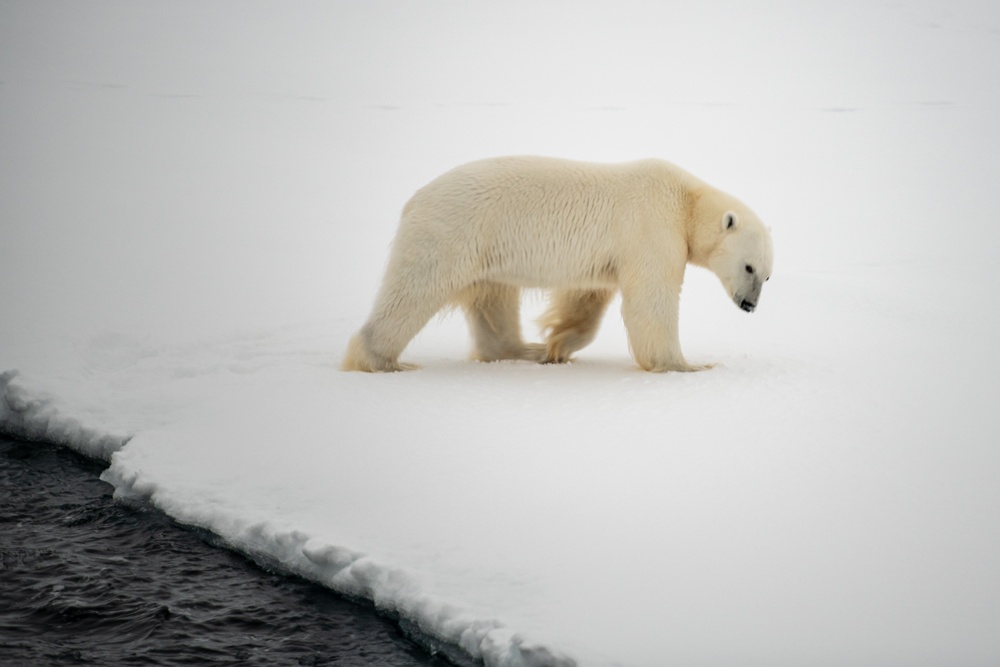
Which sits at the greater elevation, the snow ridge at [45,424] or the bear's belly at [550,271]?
the bear's belly at [550,271]

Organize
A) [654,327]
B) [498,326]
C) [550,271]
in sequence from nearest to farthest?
1. [654,327]
2. [550,271]
3. [498,326]

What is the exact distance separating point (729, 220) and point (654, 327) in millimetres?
823

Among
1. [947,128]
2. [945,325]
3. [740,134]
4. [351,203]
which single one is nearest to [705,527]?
[945,325]

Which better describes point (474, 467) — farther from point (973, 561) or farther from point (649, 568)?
point (973, 561)

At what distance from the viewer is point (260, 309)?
8180 millimetres

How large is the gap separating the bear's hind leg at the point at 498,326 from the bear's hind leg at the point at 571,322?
7.8 inches

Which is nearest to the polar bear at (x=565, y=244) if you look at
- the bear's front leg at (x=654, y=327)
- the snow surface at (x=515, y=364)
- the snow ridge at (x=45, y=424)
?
the bear's front leg at (x=654, y=327)

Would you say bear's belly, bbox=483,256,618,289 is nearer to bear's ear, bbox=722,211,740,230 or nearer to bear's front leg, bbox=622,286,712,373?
bear's front leg, bbox=622,286,712,373

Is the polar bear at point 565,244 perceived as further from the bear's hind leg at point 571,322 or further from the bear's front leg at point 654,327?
the bear's hind leg at point 571,322

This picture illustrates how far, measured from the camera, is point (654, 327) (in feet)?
20.4

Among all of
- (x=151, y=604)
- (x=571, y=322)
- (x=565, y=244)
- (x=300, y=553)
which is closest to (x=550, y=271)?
(x=565, y=244)

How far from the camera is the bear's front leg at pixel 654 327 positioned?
620 cm

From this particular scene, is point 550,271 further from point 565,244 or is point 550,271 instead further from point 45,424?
point 45,424

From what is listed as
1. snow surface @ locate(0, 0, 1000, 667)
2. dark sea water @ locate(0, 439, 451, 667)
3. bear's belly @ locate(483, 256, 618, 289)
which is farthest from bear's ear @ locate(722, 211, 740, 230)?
dark sea water @ locate(0, 439, 451, 667)
